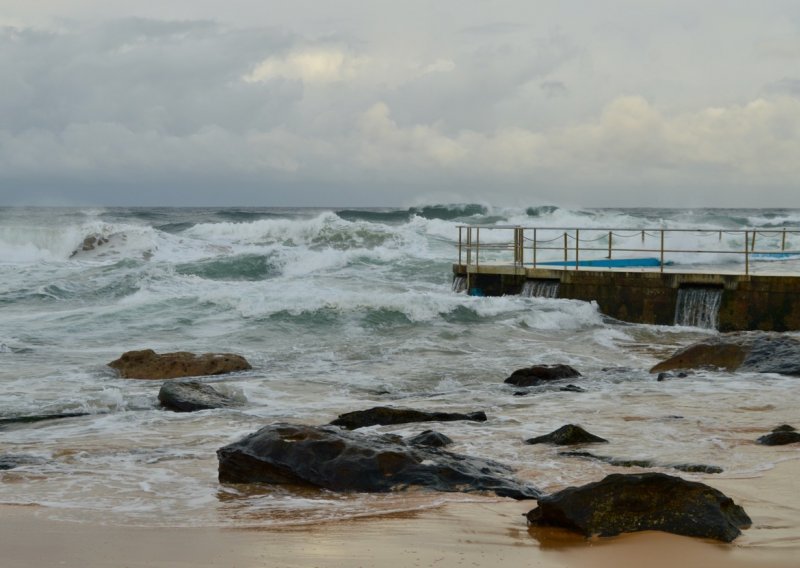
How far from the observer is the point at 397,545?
16.0 ft

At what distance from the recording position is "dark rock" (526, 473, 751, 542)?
16.1 feet

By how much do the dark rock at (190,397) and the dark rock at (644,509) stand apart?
5.19m

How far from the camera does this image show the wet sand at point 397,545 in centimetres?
455

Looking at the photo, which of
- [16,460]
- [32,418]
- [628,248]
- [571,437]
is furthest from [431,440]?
[628,248]

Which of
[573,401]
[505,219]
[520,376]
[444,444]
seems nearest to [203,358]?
[520,376]

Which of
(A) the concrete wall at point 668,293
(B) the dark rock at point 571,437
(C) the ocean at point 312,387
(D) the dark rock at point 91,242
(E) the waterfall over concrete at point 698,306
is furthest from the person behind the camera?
(D) the dark rock at point 91,242

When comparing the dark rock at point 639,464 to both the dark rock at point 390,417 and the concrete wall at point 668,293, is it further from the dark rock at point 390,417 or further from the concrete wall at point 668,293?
the concrete wall at point 668,293

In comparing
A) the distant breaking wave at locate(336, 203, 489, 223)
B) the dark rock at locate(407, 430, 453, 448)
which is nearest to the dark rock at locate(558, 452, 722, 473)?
the dark rock at locate(407, 430, 453, 448)

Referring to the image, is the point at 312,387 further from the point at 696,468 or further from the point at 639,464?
the point at 696,468

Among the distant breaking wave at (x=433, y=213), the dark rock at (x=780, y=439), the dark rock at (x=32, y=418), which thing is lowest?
the dark rock at (x=32, y=418)

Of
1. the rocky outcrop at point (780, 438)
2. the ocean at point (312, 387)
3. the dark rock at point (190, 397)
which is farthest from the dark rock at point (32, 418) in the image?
the rocky outcrop at point (780, 438)

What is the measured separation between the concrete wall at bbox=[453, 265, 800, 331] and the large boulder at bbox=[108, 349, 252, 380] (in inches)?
329

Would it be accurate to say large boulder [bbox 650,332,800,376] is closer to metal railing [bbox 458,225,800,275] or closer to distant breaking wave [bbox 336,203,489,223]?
A: metal railing [bbox 458,225,800,275]

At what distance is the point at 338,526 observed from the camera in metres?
5.30
